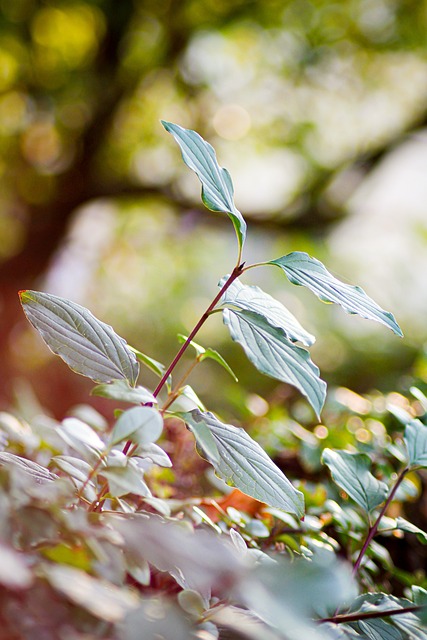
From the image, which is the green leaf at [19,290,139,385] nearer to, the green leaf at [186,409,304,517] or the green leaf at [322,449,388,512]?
the green leaf at [186,409,304,517]

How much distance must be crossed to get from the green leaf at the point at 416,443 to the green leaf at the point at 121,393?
0.21 metres

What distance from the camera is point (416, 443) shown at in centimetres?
41

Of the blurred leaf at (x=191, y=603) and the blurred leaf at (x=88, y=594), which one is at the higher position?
the blurred leaf at (x=88, y=594)

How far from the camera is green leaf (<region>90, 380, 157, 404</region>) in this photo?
0.89 ft

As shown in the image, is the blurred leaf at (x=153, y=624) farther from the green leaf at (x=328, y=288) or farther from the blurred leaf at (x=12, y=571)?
the green leaf at (x=328, y=288)

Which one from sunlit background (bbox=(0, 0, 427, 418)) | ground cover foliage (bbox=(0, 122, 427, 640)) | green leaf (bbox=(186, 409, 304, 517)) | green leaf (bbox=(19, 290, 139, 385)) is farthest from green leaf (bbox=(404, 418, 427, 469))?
sunlit background (bbox=(0, 0, 427, 418))

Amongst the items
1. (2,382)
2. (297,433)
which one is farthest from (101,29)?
(297,433)

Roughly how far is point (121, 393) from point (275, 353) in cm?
9

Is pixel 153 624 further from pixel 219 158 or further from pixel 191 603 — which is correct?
pixel 219 158

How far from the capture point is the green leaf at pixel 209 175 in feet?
1.06

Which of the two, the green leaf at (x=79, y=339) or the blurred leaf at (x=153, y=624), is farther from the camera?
the green leaf at (x=79, y=339)

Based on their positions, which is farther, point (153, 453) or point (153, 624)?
point (153, 453)

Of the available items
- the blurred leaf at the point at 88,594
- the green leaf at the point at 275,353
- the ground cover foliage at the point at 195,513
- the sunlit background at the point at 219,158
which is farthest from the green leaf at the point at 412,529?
the sunlit background at the point at 219,158

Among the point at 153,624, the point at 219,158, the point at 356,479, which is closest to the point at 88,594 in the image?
the point at 153,624
